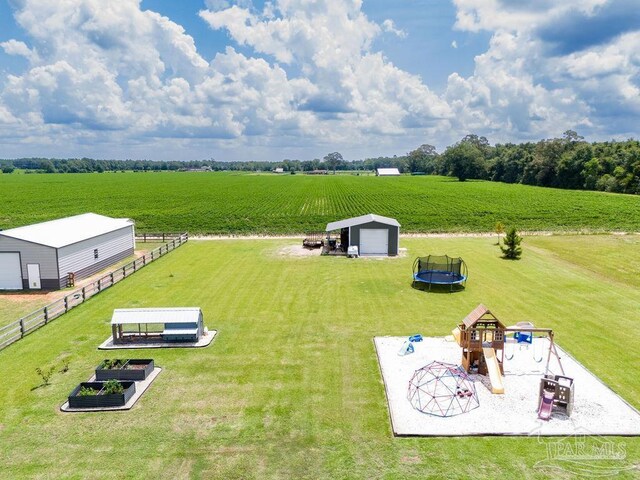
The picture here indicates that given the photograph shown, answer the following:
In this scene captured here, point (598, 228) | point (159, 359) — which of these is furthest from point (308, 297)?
point (598, 228)

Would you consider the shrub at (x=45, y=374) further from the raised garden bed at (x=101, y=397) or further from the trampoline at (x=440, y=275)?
the trampoline at (x=440, y=275)

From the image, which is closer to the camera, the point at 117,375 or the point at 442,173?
the point at 117,375

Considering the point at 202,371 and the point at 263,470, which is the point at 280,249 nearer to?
the point at 202,371

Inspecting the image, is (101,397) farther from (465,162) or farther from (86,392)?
(465,162)

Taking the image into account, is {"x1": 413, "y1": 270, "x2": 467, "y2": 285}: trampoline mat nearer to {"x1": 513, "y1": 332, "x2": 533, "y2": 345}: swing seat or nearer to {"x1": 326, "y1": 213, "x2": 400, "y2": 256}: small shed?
{"x1": 513, "y1": 332, "x2": 533, "y2": 345}: swing seat

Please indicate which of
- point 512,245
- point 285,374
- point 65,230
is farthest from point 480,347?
point 65,230

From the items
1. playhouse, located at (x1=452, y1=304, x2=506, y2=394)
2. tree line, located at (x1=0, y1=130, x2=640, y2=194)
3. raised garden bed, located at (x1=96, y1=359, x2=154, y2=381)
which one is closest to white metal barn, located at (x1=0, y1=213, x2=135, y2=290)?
raised garden bed, located at (x1=96, y1=359, x2=154, y2=381)

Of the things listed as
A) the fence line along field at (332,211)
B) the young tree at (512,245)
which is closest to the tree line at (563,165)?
the fence line along field at (332,211)
